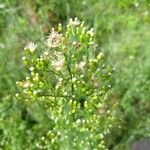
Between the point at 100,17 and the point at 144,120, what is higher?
the point at 100,17

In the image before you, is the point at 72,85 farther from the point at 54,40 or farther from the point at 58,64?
the point at 54,40

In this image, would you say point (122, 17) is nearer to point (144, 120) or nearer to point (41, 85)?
point (144, 120)

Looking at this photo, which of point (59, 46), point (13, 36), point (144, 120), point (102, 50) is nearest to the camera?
point (59, 46)

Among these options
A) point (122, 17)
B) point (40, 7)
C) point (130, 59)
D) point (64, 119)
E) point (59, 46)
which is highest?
point (40, 7)

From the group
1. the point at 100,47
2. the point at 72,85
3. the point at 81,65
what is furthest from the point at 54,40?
the point at 100,47

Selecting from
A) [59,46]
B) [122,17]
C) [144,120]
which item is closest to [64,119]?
[59,46]

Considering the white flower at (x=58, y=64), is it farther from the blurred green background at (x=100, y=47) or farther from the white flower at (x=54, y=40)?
the blurred green background at (x=100, y=47)
